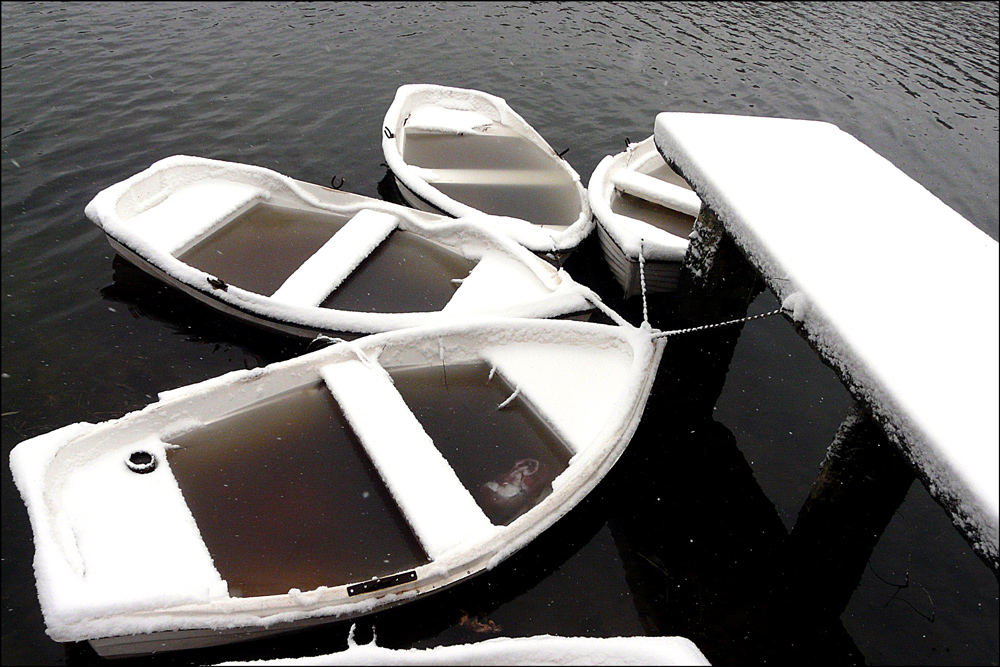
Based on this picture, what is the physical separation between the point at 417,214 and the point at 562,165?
359 cm

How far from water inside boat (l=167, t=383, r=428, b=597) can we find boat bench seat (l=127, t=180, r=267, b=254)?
3758mm

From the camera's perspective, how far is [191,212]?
1057cm

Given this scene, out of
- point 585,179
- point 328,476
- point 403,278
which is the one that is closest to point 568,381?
point 328,476

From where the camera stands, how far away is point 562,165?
1299cm

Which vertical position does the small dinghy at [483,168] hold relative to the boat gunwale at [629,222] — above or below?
below

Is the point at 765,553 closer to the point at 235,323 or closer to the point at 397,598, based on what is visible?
the point at 397,598

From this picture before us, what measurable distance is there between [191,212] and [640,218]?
7274mm

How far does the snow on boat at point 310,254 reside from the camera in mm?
9172

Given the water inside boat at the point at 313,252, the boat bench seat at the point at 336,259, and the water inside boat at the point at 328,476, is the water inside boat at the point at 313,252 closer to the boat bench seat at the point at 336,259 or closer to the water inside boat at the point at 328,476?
the boat bench seat at the point at 336,259

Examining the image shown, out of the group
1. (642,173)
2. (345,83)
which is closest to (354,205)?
(642,173)

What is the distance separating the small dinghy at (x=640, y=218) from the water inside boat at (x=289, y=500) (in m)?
Answer: 5.40

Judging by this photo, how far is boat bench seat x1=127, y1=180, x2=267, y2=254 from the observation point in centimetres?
1001

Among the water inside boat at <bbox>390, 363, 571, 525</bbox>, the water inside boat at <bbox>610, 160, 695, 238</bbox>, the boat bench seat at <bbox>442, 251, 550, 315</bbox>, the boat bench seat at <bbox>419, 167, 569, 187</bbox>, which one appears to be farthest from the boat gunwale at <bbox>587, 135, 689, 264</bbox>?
the water inside boat at <bbox>390, 363, 571, 525</bbox>

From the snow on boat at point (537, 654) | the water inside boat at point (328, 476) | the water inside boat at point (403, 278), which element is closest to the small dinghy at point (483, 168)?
the water inside boat at point (403, 278)
